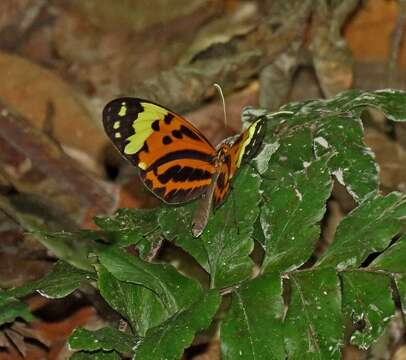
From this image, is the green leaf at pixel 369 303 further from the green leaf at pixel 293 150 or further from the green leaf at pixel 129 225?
the green leaf at pixel 129 225

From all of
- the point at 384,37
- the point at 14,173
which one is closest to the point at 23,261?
the point at 14,173

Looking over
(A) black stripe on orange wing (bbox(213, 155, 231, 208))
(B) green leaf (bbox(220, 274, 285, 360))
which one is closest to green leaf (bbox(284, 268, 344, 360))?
(B) green leaf (bbox(220, 274, 285, 360))

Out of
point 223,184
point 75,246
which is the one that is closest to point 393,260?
point 223,184

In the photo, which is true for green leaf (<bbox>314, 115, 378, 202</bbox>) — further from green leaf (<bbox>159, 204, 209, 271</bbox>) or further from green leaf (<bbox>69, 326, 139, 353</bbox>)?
green leaf (<bbox>69, 326, 139, 353</bbox>)

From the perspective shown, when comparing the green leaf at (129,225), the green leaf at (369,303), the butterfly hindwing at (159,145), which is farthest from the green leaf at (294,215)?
the green leaf at (129,225)

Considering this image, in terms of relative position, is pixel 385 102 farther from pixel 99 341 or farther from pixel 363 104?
pixel 99 341

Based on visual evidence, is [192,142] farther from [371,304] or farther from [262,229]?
[371,304]
